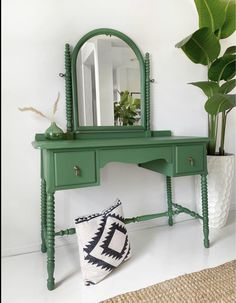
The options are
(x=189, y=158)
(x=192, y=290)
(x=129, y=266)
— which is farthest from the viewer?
(x=189, y=158)

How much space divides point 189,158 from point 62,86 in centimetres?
94

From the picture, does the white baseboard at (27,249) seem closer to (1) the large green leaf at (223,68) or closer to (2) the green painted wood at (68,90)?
(2) the green painted wood at (68,90)

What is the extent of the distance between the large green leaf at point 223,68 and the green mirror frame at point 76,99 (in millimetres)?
470

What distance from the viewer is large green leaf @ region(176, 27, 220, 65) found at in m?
1.61

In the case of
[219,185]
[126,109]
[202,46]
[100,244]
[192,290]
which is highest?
[202,46]

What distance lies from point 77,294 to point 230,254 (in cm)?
95

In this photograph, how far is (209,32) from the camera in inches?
63.5

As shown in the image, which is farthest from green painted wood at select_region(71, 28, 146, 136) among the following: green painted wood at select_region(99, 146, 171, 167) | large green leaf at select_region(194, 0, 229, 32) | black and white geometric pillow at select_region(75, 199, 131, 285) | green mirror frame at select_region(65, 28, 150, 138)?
→ black and white geometric pillow at select_region(75, 199, 131, 285)

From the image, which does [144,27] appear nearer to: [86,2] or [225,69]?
[86,2]

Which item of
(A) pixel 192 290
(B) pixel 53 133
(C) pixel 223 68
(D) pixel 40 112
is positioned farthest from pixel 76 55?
(A) pixel 192 290

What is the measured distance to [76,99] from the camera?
167 centimetres

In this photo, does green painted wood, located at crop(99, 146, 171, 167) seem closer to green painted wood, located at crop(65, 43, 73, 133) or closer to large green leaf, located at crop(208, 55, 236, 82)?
green painted wood, located at crop(65, 43, 73, 133)

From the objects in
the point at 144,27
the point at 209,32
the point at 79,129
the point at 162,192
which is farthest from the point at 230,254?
the point at 144,27

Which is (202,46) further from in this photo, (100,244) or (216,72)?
(100,244)
